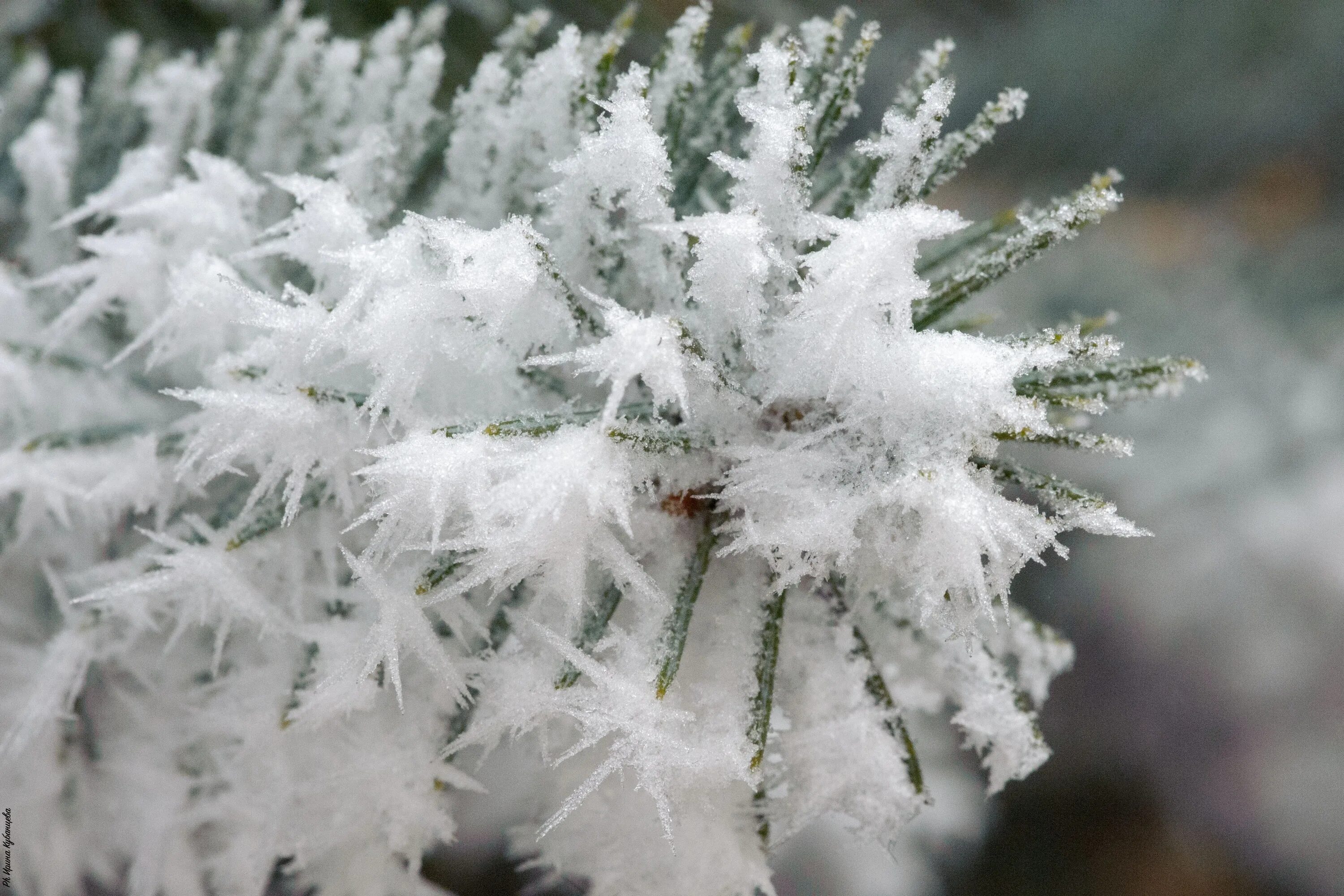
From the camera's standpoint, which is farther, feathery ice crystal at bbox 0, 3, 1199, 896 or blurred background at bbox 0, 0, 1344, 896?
blurred background at bbox 0, 0, 1344, 896

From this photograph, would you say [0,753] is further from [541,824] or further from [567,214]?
[567,214]

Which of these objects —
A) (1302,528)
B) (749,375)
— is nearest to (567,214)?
(749,375)

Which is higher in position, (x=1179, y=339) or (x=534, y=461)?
(x=1179, y=339)

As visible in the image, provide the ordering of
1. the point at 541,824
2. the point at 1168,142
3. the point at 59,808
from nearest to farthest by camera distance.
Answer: the point at 541,824 < the point at 59,808 < the point at 1168,142

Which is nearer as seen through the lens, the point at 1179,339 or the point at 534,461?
the point at 534,461
